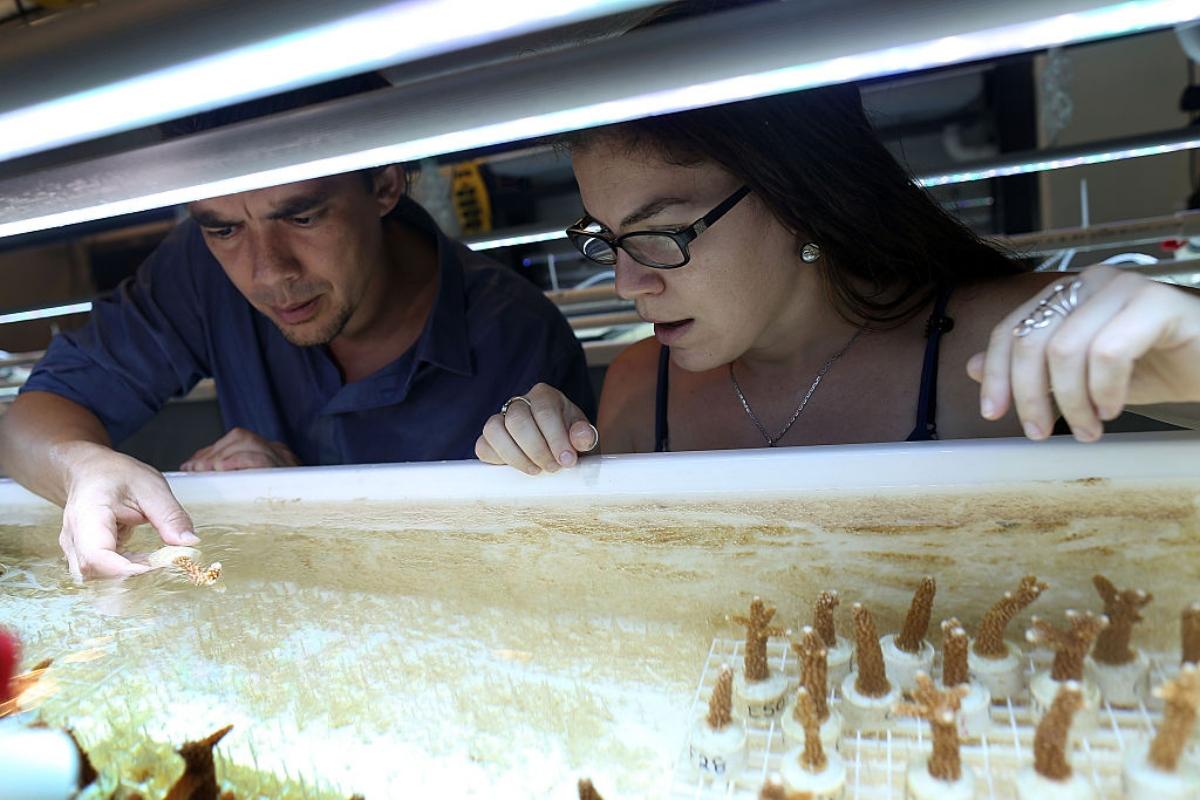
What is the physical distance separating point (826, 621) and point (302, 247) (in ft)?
3.80

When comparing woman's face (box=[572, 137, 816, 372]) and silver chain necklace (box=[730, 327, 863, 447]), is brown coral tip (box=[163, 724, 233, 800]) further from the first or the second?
silver chain necklace (box=[730, 327, 863, 447])

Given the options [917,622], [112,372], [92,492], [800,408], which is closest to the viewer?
[917,622]

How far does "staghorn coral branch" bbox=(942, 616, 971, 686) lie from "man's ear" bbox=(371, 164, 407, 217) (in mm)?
1356

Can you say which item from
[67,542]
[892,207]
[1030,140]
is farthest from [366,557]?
[1030,140]

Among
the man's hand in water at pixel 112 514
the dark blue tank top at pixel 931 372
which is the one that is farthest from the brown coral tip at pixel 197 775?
the dark blue tank top at pixel 931 372

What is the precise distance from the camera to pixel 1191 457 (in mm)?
878

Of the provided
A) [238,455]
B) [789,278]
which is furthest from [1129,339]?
[238,455]

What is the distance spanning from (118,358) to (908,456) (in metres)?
1.68

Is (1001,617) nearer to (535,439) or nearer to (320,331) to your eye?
(535,439)

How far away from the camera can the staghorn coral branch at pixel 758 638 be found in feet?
2.87

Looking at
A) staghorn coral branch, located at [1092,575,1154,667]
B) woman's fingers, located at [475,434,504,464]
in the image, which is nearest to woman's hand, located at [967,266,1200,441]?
staghorn coral branch, located at [1092,575,1154,667]

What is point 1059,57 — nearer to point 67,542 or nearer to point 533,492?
point 533,492

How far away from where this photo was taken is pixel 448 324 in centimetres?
182

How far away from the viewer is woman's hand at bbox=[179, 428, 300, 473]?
1635 mm
